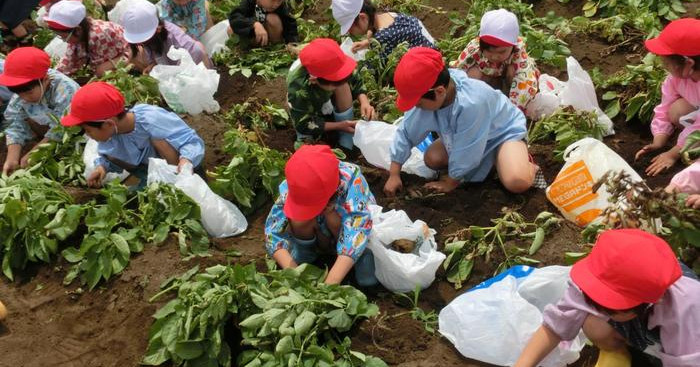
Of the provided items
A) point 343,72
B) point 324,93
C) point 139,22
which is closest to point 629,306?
point 343,72

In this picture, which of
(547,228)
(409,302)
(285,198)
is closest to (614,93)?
(547,228)

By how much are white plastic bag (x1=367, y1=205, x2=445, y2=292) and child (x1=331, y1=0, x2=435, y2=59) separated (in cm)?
178

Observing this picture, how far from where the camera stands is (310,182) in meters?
2.79

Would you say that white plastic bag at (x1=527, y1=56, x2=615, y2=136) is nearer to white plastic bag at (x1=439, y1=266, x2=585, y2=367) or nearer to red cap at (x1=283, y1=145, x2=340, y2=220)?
white plastic bag at (x1=439, y1=266, x2=585, y2=367)

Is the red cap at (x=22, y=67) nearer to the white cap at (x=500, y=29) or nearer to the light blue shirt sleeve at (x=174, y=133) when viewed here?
the light blue shirt sleeve at (x=174, y=133)

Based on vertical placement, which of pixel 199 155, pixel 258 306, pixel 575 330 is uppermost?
pixel 575 330

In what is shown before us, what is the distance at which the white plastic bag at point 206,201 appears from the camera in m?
3.59

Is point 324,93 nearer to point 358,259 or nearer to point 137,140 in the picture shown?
point 137,140

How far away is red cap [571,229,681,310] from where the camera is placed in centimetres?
210

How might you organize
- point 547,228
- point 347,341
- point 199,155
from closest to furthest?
point 347,341 → point 547,228 → point 199,155

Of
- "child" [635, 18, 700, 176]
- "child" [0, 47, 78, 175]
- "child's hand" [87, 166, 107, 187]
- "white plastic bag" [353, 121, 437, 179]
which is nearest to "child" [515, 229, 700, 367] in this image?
"child" [635, 18, 700, 176]

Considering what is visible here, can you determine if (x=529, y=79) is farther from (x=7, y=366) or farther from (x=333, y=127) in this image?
(x=7, y=366)

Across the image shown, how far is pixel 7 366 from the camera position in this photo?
301cm

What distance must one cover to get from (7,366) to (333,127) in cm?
222
